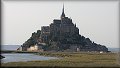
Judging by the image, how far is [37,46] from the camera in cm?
13588

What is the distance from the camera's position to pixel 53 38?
443ft

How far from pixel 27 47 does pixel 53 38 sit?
14.3m

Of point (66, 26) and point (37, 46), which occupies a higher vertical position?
point (66, 26)

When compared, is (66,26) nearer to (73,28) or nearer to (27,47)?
(73,28)

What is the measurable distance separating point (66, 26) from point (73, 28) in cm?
387

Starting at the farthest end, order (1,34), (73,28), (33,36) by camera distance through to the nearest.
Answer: (33,36)
(73,28)
(1,34)

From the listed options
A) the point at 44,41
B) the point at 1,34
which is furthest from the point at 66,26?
the point at 1,34

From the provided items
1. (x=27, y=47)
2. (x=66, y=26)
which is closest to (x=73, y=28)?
(x=66, y=26)

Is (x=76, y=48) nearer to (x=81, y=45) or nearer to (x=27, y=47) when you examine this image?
(x=81, y=45)

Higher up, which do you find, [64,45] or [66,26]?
[66,26]

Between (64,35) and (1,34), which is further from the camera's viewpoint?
(64,35)

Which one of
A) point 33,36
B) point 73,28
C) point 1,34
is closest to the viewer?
point 1,34

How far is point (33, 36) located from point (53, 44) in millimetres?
13347

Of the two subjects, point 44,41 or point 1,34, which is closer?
point 1,34
